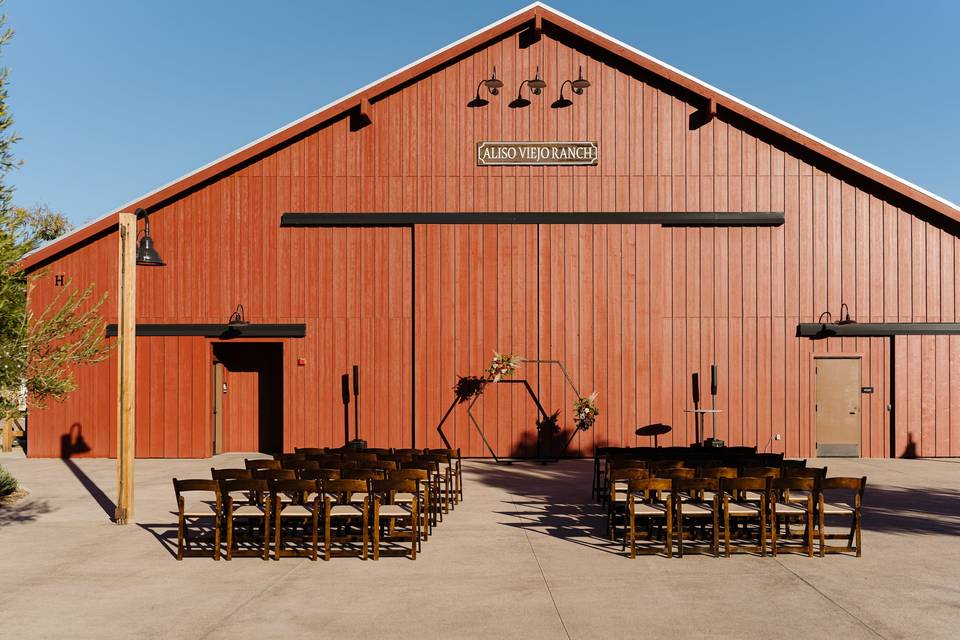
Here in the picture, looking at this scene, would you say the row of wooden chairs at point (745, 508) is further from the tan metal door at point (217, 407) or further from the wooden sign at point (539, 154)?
the tan metal door at point (217, 407)

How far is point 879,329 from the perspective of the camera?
17.4 meters

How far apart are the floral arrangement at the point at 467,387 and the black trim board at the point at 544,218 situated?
3.52 metres

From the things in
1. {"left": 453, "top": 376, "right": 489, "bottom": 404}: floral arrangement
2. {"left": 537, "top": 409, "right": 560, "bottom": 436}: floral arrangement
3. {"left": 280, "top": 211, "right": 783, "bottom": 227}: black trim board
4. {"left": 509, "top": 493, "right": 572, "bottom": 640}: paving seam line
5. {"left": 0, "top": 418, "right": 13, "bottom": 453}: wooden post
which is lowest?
{"left": 0, "top": 418, "right": 13, "bottom": 453}: wooden post

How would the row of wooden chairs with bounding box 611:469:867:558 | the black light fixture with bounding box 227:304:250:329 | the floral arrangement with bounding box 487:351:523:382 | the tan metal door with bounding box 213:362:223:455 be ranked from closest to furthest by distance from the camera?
1. the row of wooden chairs with bounding box 611:469:867:558
2. the floral arrangement with bounding box 487:351:523:382
3. the black light fixture with bounding box 227:304:250:329
4. the tan metal door with bounding box 213:362:223:455

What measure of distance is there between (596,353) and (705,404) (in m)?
2.68

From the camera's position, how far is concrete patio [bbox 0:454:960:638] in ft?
19.2

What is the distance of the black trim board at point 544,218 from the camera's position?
57.5ft

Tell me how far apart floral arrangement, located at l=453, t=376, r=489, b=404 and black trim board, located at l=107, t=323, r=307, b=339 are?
3.65 metres

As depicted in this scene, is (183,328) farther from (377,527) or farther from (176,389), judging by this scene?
(377,527)

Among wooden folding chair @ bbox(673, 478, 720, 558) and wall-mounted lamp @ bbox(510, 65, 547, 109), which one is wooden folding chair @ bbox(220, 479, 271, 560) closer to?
wooden folding chair @ bbox(673, 478, 720, 558)

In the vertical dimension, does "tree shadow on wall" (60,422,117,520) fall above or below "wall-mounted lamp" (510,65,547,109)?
below

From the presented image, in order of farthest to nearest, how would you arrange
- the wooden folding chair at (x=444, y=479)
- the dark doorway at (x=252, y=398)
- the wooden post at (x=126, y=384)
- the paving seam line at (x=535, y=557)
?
the dark doorway at (x=252, y=398), the wooden folding chair at (x=444, y=479), the wooden post at (x=126, y=384), the paving seam line at (x=535, y=557)

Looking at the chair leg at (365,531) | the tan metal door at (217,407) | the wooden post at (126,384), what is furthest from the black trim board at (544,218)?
the chair leg at (365,531)

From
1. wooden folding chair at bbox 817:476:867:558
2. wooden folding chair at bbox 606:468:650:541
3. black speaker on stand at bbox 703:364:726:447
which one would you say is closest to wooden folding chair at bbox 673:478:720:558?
wooden folding chair at bbox 606:468:650:541
